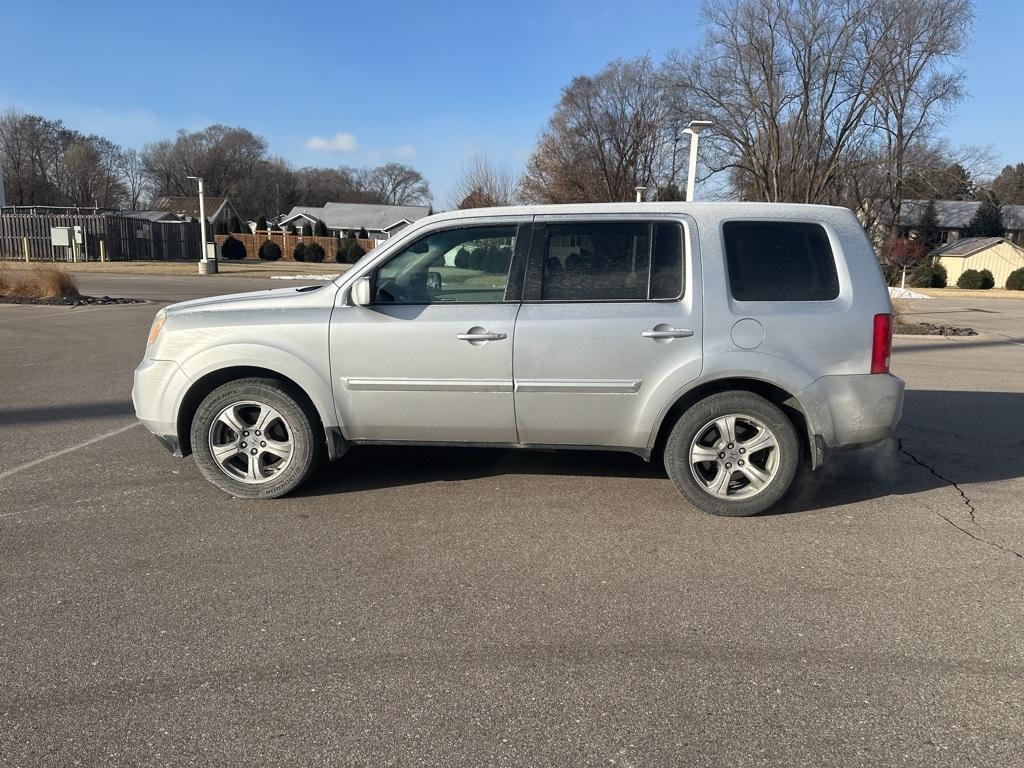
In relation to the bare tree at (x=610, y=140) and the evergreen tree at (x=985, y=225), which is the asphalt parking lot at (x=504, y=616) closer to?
the bare tree at (x=610, y=140)

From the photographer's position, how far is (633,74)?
1832 inches

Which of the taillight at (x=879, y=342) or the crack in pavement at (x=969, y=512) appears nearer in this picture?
the crack in pavement at (x=969, y=512)

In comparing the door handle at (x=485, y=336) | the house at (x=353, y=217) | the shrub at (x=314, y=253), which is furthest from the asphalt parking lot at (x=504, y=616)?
the house at (x=353, y=217)

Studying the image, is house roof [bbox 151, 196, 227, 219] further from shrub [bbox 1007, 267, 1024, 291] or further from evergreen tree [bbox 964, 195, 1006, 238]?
evergreen tree [bbox 964, 195, 1006, 238]

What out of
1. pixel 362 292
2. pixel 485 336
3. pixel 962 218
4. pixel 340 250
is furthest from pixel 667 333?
pixel 962 218

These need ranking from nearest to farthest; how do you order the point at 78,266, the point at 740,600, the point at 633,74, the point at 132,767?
the point at 132,767, the point at 740,600, the point at 78,266, the point at 633,74

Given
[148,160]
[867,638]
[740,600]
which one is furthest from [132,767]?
[148,160]

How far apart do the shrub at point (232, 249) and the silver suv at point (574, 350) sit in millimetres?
53687

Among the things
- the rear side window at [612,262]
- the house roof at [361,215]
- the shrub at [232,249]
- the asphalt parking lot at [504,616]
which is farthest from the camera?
the house roof at [361,215]

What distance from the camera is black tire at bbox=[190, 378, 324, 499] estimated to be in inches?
190

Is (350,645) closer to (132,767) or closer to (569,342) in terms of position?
(132,767)

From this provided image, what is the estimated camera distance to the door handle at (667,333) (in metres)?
4.52

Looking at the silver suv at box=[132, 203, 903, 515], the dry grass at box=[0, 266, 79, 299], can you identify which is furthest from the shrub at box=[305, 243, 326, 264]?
the silver suv at box=[132, 203, 903, 515]

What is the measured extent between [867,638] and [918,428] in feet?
14.7
